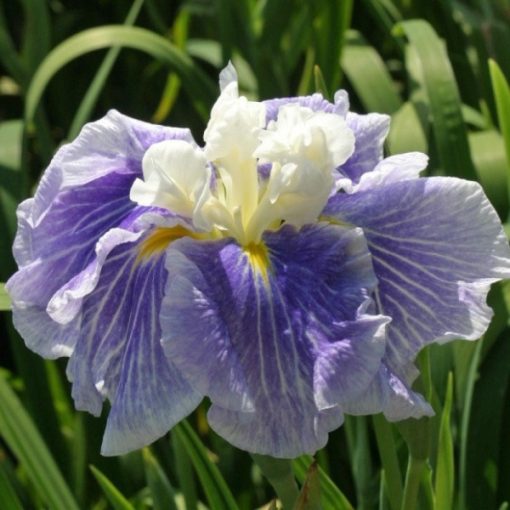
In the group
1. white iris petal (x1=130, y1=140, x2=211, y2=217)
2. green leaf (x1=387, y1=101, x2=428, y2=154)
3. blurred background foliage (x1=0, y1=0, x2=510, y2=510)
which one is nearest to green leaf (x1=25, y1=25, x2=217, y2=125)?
blurred background foliage (x1=0, y1=0, x2=510, y2=510)

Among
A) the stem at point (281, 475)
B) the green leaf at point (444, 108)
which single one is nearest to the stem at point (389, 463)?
the stem at point (281, 475)

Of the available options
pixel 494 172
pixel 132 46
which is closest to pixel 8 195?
pixel 132 46

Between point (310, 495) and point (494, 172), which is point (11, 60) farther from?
point (310, 495)

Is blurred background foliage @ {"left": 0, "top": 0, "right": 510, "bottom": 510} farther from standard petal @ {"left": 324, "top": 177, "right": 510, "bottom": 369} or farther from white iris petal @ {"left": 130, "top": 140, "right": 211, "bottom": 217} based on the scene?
white iris petal @ {"left": 130, "top": 140, "right": 211, "bottom": 217}

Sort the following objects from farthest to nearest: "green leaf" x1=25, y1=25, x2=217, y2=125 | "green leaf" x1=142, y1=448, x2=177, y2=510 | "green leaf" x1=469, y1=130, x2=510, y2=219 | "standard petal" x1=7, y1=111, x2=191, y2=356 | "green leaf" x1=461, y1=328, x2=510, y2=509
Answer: "green leaf" x1=25, y1=25, x2=217, y2=125 < "green leaf" x1=469, y1=130, x2=510, y2=219 < "green leaf" x1=461, y1=328, x2=510, y2=509 < "green leaf" x1=142, y1=448, x2=177, y2=510 < "standard petal" x1=7, y1=111, x2=191, y2=356

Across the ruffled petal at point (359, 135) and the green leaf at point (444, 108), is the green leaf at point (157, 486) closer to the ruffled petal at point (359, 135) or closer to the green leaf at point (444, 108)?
the ruffled petal at point (359, 135)

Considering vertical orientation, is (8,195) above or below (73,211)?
below

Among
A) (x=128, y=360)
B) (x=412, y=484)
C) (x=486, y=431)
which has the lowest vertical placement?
(x=486, y=431)
